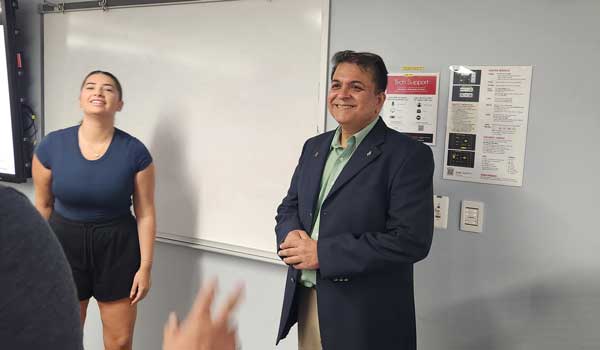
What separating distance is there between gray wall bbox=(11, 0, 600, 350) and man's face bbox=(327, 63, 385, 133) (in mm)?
375

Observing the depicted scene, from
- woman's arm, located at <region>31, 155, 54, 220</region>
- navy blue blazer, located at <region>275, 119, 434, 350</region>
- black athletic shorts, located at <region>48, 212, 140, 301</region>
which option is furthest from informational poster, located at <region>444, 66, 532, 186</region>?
woman's arm, located at <region>31, 155, 54, 220</region>

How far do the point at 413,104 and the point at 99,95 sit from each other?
1.30m

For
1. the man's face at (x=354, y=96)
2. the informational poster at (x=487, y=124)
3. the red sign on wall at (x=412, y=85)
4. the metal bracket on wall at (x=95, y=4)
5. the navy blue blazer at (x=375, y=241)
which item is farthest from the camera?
the metal bracket on wall at (x=95, y=4)

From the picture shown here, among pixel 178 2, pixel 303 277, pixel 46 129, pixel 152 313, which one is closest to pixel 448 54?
pixel 303 277

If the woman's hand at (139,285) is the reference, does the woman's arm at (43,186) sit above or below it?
above

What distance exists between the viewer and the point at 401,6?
6.02ft

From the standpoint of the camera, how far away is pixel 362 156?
1505 millimetres

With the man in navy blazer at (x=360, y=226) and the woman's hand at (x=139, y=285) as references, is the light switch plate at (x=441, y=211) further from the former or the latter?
the woman's hand at (x=139, y=285)

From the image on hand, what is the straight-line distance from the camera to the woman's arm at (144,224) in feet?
6.43

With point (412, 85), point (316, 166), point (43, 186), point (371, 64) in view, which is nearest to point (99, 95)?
point (43, 186)

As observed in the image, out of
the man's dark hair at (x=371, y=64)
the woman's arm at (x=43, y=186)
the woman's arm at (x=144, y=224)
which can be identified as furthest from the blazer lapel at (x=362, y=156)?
the woman's arm at (x=43, y=186)

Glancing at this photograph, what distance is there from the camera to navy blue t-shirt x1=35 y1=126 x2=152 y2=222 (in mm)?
1860

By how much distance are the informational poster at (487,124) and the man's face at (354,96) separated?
0.42 metres

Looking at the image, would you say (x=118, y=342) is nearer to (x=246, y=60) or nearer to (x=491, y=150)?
(x=246, y=60)
